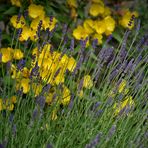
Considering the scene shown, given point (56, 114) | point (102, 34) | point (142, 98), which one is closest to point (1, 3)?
point (102, 34)

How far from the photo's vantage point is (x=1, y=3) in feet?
12.2

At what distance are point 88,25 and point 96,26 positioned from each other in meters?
0.07

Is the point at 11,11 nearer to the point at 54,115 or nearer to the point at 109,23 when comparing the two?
the point at 109,23

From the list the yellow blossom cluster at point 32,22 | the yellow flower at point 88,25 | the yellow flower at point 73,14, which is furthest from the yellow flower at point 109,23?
the yellow blossom cluster at point 32,22

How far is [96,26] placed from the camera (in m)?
3.72

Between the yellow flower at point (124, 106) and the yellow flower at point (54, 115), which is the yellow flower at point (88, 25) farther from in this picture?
the yellow flower at point (54, 115)

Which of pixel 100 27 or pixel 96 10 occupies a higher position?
pixel 96 10

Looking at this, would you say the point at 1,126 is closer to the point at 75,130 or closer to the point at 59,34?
the point at 75,130

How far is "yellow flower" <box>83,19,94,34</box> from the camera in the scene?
3725 millimetres

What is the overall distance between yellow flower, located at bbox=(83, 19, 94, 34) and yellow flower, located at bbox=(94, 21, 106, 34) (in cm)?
4

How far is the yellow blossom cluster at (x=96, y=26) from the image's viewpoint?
145 inches

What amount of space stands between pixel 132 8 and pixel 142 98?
2.07 m

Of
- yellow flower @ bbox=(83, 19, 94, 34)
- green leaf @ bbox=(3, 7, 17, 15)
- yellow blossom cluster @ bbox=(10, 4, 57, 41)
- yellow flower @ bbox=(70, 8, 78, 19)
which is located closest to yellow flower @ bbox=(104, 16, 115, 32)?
yellow flower @ bbox=(83, 19, 94, 34)

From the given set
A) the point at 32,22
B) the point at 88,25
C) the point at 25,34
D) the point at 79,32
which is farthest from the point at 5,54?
the point at 88,25
